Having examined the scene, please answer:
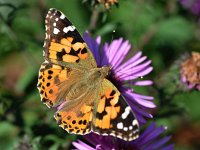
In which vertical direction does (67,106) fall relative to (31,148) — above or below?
above

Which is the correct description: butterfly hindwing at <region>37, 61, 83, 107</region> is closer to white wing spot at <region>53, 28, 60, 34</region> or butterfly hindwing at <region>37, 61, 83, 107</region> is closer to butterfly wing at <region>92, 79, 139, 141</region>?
white wing spot at <region>53, 28, 60, 34</region>

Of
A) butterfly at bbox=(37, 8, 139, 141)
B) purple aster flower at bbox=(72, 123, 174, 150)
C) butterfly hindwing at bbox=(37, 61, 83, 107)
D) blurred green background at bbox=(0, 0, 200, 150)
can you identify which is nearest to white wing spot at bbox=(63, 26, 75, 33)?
butterfly at bbox=(37, 8, 139, 141)

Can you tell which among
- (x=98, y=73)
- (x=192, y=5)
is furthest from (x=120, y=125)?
(x=192, y=5)

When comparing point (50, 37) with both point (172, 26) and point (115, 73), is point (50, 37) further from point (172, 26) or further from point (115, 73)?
point (172, 26)

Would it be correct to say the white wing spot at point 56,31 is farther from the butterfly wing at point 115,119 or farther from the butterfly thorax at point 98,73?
the butterfly wing at point 115,119

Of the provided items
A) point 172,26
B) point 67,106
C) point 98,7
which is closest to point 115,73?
point 98,7

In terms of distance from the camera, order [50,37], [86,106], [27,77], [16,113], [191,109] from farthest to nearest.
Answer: [191,109]
[27,77]
[16,113]
[50,37]
[86,106]
